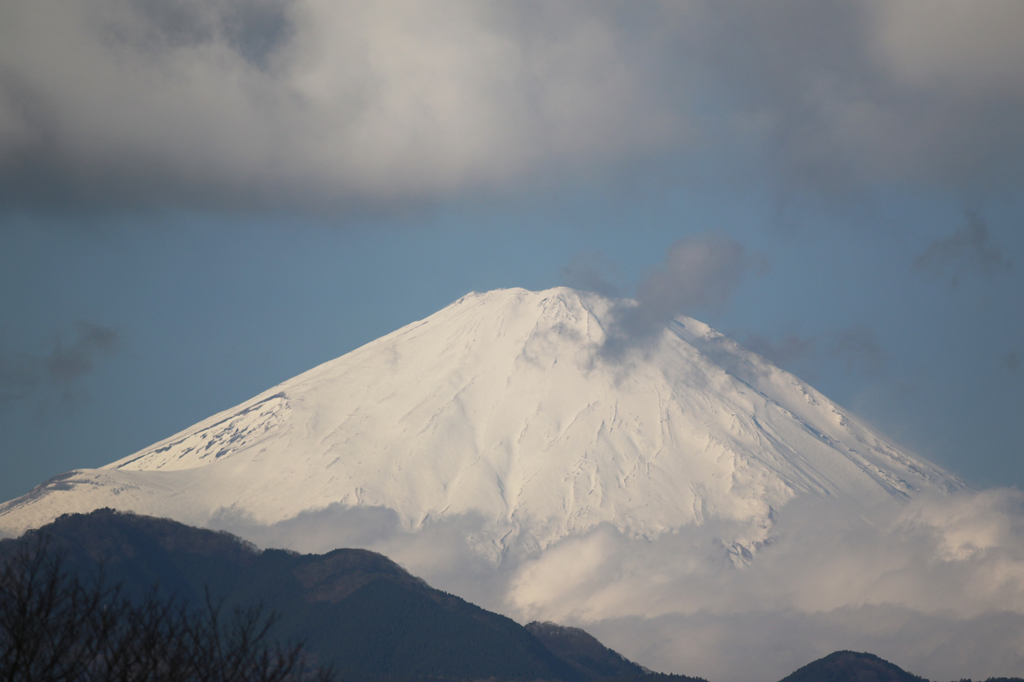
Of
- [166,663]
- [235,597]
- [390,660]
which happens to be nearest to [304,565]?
[235,597]

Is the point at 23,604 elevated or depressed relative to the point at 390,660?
depressed

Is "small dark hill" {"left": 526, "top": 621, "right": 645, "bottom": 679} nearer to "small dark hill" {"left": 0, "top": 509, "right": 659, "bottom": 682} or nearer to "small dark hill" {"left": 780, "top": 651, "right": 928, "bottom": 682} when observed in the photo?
"small dark hill" {"left": 0, "top": 509, "right": 659, "bottom": 682}

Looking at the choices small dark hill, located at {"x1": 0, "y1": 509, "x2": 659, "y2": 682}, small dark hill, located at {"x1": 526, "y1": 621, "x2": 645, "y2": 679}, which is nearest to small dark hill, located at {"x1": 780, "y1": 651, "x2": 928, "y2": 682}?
small dark hill, located at {"x1": 526, "y1": 621, "x2": 645, "y2": 679}

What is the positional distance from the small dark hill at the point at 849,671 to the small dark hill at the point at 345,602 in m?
33.9

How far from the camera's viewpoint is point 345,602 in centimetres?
18025

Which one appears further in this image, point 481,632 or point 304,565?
point 304,565

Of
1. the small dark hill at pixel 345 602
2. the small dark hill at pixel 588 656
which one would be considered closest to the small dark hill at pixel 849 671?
the small dark hill at pixel 588 656

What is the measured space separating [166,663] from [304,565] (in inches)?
6756

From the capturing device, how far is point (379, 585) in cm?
18275

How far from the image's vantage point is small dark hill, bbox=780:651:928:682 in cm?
16638

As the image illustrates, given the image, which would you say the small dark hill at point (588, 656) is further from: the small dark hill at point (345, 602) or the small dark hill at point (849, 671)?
the small dark hill at point (849, 671)

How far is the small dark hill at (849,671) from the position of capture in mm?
166375

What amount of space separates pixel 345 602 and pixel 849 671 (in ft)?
286

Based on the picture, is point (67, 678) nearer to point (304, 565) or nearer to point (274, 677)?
point (274, 677)
